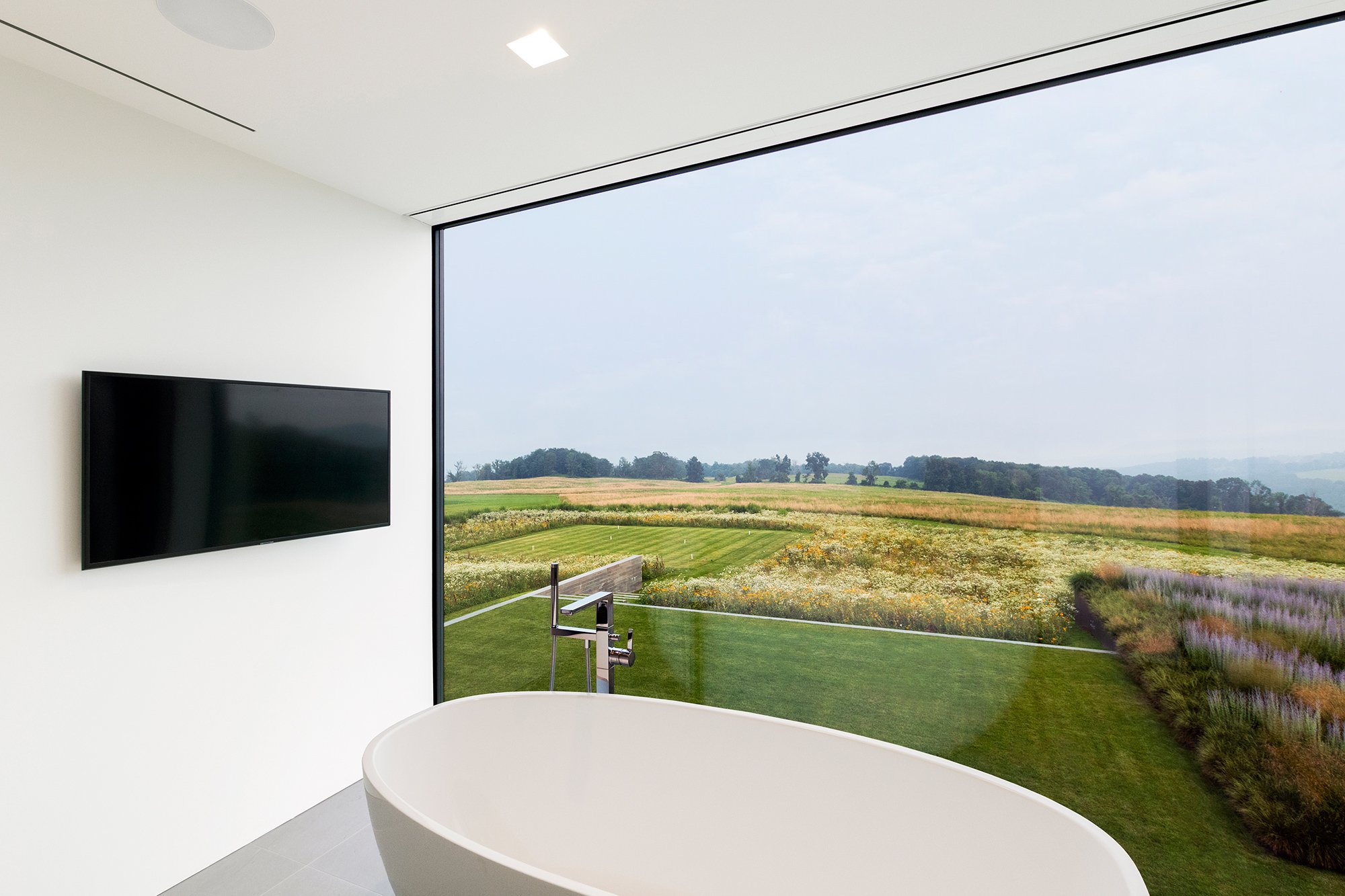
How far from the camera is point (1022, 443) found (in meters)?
→ 2.16

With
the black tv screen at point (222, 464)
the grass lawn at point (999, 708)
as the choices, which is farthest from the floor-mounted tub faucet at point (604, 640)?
the black tv screen at point (222, 464)

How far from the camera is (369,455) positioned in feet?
9.48

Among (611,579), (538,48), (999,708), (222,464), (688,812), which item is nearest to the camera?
(538,48)

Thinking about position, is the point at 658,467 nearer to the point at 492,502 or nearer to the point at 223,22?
the point at 492,502

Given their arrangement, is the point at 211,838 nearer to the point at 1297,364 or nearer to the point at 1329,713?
the point at 1329,713

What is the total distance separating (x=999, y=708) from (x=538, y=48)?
102 inches

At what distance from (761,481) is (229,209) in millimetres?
2364

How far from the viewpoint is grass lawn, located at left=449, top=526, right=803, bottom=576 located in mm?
2596

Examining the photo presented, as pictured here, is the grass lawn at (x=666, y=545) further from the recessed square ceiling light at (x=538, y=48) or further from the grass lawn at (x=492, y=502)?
the recessed square ceiling light at (x=538, y=48)

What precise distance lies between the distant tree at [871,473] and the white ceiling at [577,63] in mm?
1286

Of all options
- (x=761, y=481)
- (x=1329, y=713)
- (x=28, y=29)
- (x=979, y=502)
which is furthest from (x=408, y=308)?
(x=1329, y=713)

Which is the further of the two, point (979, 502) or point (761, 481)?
point (761, 481)

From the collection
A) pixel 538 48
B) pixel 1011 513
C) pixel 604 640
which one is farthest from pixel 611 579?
pixel 538 48

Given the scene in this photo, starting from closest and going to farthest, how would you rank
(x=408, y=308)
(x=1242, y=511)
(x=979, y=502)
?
1. (x=1242, y=511)
2. (x=979, y=502)
3. (x=408, y=308)
